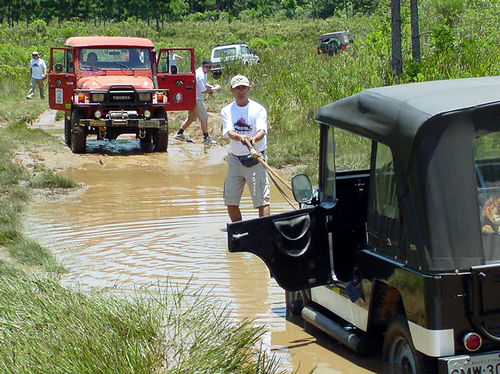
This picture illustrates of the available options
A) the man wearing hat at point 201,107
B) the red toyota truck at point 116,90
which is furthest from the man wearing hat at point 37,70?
the man wearing hat at point 201,107

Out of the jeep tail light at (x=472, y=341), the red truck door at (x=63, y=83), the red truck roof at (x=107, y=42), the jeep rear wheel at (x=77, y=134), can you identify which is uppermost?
the red truck roof at (x=107, y=42)

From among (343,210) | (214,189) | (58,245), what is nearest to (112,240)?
(58,245)

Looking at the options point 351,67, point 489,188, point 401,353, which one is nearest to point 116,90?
point 351,67

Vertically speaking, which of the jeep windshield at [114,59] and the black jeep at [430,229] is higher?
the jeep windshield at [114,59]

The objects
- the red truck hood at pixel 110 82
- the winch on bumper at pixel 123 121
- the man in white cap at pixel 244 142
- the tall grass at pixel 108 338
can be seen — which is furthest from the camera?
the red truck hood at pixel 110 82

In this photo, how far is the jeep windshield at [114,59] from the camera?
1755 centimetres

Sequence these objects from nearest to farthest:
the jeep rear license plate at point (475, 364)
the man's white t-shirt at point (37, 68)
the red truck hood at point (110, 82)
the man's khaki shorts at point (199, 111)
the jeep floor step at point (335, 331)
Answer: the jeep rear license plate at point (475, 364) → the jeep floor step at point (335, 331) → the red truck hood at point (110, 82) → the man's khaki shorts at point (199, 111) → the man's white t-shirt at point (37, 68)

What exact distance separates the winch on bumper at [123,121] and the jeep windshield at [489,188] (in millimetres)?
12666

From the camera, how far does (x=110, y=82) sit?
17156 millimetres

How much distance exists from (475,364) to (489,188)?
0.88 meters

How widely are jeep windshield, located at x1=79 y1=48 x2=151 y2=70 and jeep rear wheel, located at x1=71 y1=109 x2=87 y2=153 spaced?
3.35ft

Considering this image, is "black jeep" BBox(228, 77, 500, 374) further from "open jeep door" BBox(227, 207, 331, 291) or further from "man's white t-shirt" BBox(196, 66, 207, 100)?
"man's white t-shirt" BBox(196, 66, 207, 100)

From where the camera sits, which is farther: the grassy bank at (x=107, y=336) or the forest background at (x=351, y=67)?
the forest background at (x=351, y=67)

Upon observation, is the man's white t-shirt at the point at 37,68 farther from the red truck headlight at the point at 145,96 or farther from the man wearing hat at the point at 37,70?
the red truck headlight at the point at 145,96
